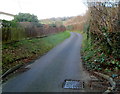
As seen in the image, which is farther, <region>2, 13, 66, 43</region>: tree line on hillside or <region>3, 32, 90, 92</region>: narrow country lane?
<region>2, 13, 66, 43</region>: tree line on hillside

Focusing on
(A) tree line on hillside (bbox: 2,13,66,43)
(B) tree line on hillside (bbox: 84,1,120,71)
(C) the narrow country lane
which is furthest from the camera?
(A) tree line on hillside (bbox: 2,13,66,43)

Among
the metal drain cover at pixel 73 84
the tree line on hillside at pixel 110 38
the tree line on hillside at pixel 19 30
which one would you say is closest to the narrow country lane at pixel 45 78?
the metal drain cover at pixel 73 84

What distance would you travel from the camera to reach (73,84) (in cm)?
488

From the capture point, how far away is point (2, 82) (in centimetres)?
523

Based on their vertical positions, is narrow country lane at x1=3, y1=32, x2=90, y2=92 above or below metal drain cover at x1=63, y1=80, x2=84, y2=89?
above

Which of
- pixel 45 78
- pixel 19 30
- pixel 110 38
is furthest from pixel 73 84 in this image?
pixel 19 30

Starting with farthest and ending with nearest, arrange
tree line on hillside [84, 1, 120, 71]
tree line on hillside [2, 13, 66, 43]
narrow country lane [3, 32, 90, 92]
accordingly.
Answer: tree line on hillside [2, 13, 66, 43]
tree line on hillside [84, 1, 120, 71]
narrow country lane [3, 32, 90, 92]

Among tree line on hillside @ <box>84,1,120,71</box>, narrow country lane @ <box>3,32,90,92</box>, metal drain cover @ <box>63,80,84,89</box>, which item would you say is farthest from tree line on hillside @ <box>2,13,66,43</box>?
tree line on hillside @ <box>84,1,120,71</box>

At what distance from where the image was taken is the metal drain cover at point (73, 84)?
4.62m

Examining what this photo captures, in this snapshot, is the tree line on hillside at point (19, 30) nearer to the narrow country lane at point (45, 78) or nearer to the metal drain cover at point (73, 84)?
the narrow country lane at point (45, 78)

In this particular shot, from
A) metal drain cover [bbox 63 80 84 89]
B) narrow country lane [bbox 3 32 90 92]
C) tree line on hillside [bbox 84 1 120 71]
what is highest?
tree line on hillside [bbox 84 1 120 71]

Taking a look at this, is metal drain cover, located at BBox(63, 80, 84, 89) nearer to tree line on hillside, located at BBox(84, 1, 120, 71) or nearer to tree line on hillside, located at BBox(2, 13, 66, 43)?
tree line on hillside, located at BBox(84, 1, 120, 71)

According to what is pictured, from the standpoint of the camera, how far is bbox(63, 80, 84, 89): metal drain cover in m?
4.62

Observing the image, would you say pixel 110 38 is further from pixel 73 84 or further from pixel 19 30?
pixel 19 30
